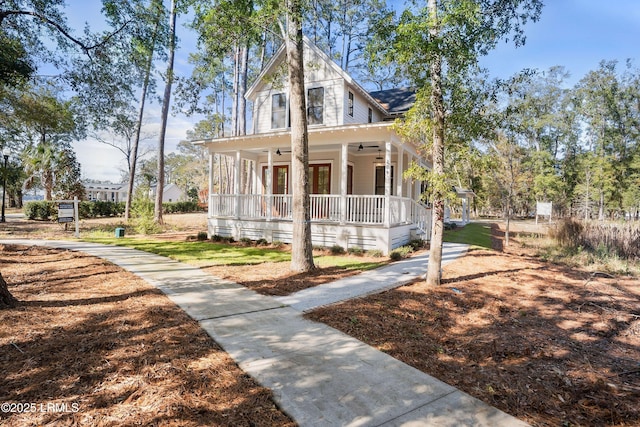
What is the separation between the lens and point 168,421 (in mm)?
2287

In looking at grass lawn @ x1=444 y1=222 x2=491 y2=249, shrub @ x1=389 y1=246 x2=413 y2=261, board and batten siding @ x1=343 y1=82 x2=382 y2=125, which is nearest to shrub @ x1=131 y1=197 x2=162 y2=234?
board and batten siding @ x1=343 y1=82 x2=382 y2=125

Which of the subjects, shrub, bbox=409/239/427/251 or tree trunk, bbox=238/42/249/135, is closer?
shrub, bbox=409/239/427/251

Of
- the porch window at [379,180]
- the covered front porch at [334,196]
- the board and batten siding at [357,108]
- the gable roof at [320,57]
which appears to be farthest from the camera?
the porch window at [379,180]

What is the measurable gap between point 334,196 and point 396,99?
9491 millimetres

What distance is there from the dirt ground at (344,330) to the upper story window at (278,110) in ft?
32.3

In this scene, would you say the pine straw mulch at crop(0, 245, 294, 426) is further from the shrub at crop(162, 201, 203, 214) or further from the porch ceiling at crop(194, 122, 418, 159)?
the shrub at crop(162, 201, 203, 214)

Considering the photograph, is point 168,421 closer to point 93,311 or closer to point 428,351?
point 428,351

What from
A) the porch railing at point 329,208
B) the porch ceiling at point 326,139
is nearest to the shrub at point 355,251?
the porch railing at point 329,208

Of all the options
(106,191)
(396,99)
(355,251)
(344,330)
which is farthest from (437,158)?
(106,191)

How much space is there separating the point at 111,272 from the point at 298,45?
21.4 feet

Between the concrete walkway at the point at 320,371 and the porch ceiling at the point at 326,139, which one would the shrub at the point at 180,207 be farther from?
the concrete walkway at the point at 320,371

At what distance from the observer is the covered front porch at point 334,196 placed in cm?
1069

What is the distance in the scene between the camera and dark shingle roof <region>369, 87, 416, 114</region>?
16600 mm

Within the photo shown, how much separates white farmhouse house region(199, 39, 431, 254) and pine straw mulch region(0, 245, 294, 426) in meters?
6.97
